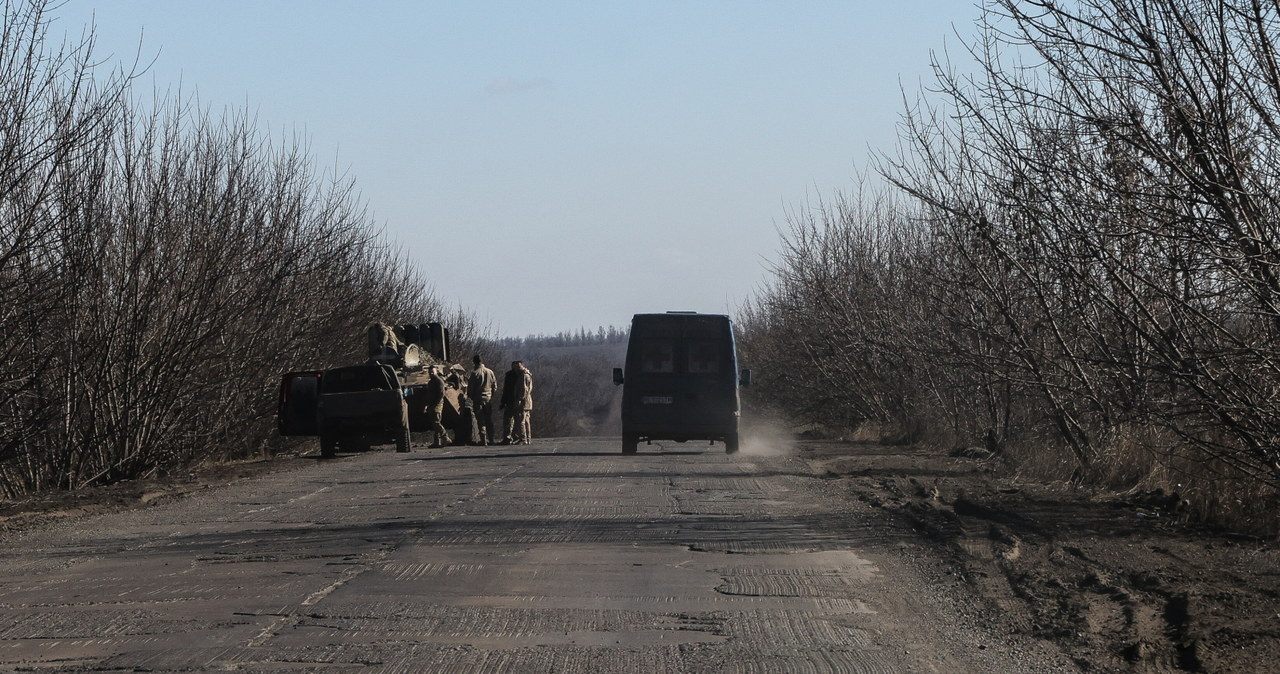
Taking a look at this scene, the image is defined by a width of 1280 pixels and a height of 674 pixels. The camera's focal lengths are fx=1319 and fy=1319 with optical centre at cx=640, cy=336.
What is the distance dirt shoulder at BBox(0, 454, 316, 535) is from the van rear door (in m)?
3.48

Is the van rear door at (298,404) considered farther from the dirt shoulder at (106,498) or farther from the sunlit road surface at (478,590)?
the sunlit road surface at (478,590)

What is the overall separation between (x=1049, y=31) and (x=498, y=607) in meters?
5.95

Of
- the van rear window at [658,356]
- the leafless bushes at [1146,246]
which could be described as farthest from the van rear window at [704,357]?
the leafless bushes at [1146,246]

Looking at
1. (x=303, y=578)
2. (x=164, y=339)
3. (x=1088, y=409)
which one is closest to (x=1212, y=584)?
(x=303, y=578)

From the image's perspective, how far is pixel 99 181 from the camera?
653 inches

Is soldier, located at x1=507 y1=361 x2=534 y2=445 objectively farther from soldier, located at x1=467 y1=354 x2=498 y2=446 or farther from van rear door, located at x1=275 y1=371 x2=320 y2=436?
van rear door, located at x1=275 y1=371 x2=320 y2=436

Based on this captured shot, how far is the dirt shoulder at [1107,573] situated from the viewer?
645 centimetres

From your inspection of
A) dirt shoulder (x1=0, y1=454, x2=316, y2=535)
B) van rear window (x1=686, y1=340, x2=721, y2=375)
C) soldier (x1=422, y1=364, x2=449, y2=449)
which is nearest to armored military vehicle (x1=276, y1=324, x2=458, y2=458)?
soldier (x1=422, y1=364, x2=449, y2=449)

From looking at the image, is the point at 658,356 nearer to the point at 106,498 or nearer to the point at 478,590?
the point at 106,498

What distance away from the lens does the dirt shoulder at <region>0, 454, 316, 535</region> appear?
44.1 ft

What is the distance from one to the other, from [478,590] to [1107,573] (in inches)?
161

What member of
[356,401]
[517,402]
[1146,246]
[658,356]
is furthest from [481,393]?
[1146,246]

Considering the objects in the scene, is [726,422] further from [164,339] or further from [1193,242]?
[1193,242]

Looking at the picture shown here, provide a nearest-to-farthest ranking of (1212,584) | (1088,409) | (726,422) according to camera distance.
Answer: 1. (1212,584)
2. (1088,409)
3. (726,422)
